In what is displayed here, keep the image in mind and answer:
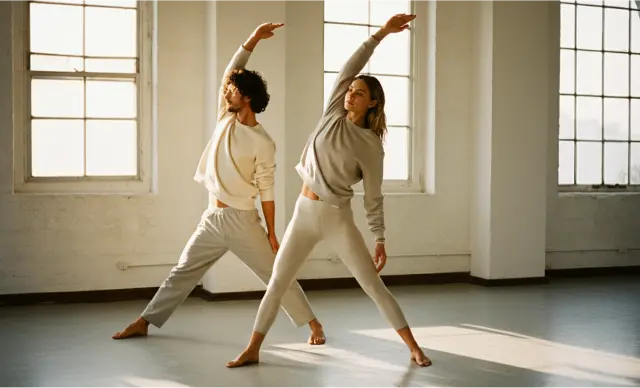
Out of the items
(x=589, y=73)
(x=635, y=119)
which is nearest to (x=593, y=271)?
(x=635, y=119)

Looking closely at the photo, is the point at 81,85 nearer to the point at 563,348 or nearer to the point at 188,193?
the point at 188,193

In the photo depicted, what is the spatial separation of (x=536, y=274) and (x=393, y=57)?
251 centimetres

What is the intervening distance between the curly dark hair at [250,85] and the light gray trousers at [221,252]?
67 cm

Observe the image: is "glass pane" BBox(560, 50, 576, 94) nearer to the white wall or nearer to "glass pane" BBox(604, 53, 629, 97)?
"glass pane" BBox(604, 53, 629, 97)

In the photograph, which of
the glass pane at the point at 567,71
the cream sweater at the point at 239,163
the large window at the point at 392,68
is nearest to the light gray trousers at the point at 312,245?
the cream sweater at the point at 239,163

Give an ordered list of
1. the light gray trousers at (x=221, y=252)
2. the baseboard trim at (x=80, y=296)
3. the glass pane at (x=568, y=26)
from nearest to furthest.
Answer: the light gray trousers at (x=221, y=252)
the baseboard trim at (x=80, y=296)
the glass pane at (x=568, y=26)

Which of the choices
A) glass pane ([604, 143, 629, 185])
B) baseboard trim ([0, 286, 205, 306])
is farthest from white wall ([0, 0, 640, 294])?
glass pane ([604, 143, 629, 185])

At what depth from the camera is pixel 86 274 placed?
7.28 m

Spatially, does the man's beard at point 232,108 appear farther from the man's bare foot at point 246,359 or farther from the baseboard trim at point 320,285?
the baseboard trim at point 320,285

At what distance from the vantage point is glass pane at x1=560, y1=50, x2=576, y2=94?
9312 mm

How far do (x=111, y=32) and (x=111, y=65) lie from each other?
274 mm

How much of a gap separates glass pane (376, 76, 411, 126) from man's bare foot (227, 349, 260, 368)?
4.13m

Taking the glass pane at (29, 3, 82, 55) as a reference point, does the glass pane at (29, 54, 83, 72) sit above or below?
below

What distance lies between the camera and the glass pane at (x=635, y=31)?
32.0 ft
